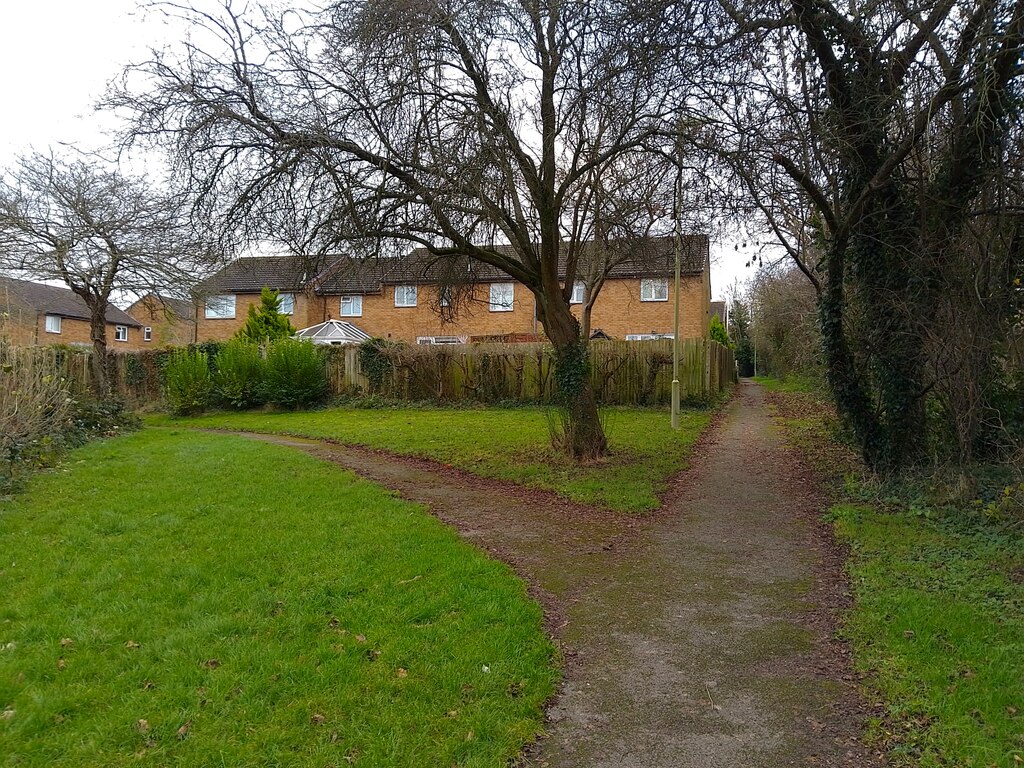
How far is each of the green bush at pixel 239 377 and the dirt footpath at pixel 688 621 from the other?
14.5 metres

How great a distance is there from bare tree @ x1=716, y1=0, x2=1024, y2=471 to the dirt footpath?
203cm

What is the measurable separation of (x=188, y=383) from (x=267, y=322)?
25.3 feet

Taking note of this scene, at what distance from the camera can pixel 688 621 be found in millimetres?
4801

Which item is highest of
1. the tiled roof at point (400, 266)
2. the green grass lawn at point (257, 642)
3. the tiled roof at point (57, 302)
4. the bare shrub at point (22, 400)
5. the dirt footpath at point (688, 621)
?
the tiled roof at point (57, 302)

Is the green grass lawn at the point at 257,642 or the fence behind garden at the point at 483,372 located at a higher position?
the fence behind garden at the point at 483,372

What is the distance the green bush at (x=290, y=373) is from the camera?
21891mm

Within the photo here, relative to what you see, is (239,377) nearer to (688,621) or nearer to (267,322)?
(267,322)

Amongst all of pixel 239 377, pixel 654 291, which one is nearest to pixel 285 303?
pixel 239 377

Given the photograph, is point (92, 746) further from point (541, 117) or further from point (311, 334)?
point (311, 334)

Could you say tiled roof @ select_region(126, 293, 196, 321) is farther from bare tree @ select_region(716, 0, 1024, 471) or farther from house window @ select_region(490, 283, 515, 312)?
bare tree @ select_region(716, 0, 1024, 471)

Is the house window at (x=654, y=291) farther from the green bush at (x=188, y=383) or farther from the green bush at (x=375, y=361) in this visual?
the green bush at (x=188, y=383)

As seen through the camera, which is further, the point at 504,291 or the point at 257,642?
the point at 504,291

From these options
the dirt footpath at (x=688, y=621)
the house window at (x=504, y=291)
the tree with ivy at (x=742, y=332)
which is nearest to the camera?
the dirt footpath at (x=688, y=621)

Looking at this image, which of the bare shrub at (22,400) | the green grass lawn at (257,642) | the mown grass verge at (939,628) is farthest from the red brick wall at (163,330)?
the mown grass verge at (939,628)
